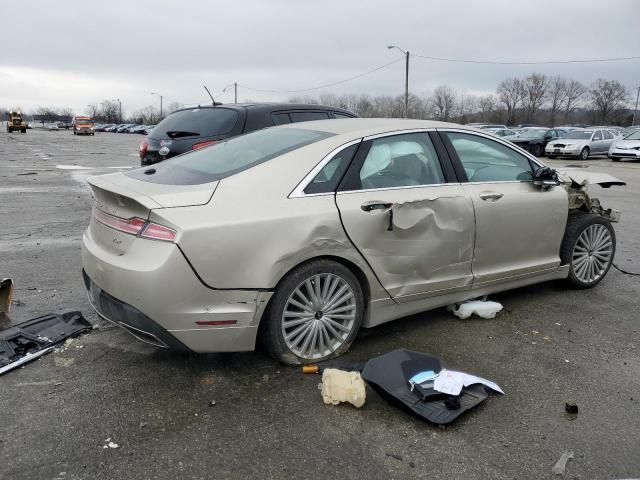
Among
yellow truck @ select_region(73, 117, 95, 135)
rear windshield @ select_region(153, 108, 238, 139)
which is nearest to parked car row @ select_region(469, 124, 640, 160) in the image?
rear windshield @ select_region(153, 108, 238, 139)

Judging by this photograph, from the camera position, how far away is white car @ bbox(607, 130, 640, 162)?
82.5ft

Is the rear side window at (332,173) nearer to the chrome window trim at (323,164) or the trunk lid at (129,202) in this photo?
the chrome window trim at (323,164)

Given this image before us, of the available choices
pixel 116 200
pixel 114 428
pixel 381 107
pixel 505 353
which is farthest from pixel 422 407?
pixel 381 107

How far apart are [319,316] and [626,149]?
1044 inches

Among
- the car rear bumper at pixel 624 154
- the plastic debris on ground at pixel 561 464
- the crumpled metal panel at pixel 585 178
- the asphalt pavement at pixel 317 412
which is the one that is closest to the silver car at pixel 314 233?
the asphalt pavement at pixel 317 412

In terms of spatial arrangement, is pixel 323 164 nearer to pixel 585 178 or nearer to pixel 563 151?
pixel 585 178

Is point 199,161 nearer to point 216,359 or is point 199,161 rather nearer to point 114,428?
point 216,359

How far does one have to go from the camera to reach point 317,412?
3020 millimetres

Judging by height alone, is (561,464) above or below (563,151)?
below

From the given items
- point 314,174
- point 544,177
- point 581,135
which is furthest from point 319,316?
point 581,135

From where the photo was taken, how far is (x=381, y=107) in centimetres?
7562

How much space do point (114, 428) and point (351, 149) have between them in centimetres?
217

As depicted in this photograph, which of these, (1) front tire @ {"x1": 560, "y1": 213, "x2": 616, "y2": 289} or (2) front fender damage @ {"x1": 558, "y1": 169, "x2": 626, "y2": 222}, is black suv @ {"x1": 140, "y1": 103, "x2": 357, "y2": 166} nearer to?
(2) front fender damage @ {"x1": 558, "y1": 169, "x2": 626, "y2": 222}

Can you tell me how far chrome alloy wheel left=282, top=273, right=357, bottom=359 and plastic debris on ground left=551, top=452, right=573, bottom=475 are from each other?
143cm
